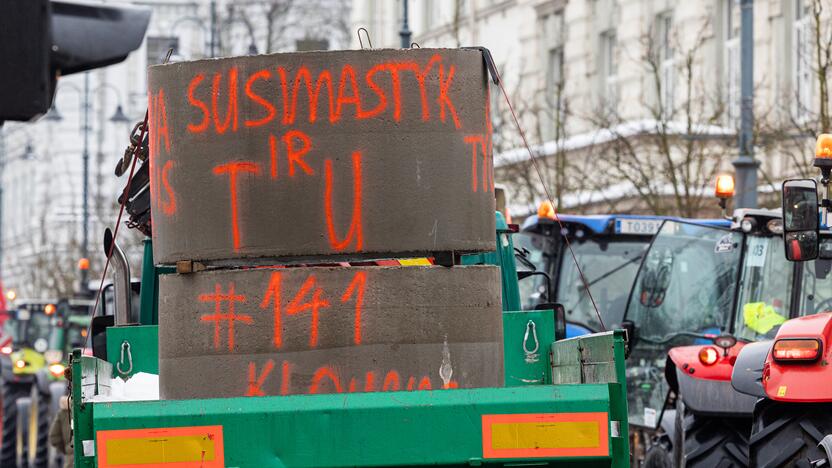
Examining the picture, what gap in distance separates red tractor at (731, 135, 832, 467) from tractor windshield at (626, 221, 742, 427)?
4.97 meters

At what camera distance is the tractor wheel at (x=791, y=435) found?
8.88 m

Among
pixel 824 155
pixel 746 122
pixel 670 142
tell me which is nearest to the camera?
pixel 824 155

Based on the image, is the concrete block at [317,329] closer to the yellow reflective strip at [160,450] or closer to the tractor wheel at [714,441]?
the yellow reflective strip at [160,450]

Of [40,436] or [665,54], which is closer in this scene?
[40,436]

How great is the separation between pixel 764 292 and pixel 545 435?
5889 millimetres

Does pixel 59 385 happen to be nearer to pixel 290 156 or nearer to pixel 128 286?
pixel 128 286

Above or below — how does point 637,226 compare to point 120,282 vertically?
above

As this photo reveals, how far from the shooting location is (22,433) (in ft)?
93.5

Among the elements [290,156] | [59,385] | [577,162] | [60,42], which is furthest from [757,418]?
[577,162]

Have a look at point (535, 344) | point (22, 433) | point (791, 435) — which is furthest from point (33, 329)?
point (791, 435)

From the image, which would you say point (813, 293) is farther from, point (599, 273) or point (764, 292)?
point (599, 273)

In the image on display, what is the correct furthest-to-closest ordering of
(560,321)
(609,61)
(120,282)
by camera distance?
(609,61)
(560,321)
(120,282)

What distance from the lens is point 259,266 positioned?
27.1ft

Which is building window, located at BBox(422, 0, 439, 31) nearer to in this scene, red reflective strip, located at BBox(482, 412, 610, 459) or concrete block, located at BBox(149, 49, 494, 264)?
concrete block, located at BBox(149, 49, 494, 264)
